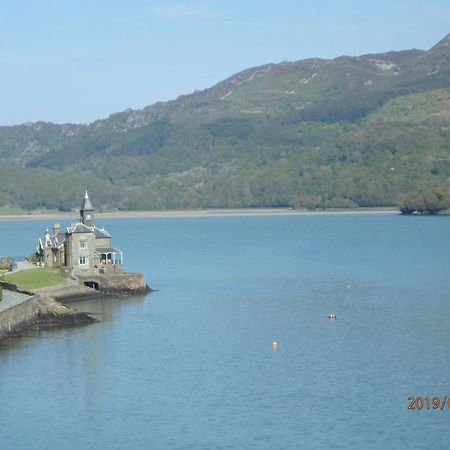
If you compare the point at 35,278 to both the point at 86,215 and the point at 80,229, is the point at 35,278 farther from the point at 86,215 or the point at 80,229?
the point at 86,215

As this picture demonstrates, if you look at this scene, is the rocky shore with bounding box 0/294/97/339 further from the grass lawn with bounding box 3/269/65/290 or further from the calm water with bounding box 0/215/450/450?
the grass lawn with bounding box 3/269/65/290

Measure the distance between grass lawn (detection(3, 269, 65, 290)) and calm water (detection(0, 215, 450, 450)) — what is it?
314 cm

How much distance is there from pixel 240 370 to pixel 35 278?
2844 centimetres

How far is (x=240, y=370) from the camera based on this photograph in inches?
1996

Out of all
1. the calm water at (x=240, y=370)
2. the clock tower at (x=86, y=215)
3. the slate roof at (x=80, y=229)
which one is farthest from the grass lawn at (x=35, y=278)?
the clock tower at (x=86, y=215)

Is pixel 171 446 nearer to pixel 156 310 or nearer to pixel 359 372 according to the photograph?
pixel 359 372

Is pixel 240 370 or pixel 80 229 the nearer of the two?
pixel 240 370

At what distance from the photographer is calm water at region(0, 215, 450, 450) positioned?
133 feet

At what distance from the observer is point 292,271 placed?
102375mm

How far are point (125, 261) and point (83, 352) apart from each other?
61.5 metres

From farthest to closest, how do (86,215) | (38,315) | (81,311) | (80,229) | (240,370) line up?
(86,215)
(80,229)
(81,311)
(38,315)
(240,370)

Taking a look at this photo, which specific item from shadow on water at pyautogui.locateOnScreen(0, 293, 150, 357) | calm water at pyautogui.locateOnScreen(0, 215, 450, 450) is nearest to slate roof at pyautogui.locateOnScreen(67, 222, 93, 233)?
calm water at pyautogui.locateOnScreen(0, 215, 450, 450)

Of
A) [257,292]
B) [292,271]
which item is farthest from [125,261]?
[257,292]

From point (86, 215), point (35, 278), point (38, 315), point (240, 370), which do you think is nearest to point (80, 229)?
point (86, 215)
